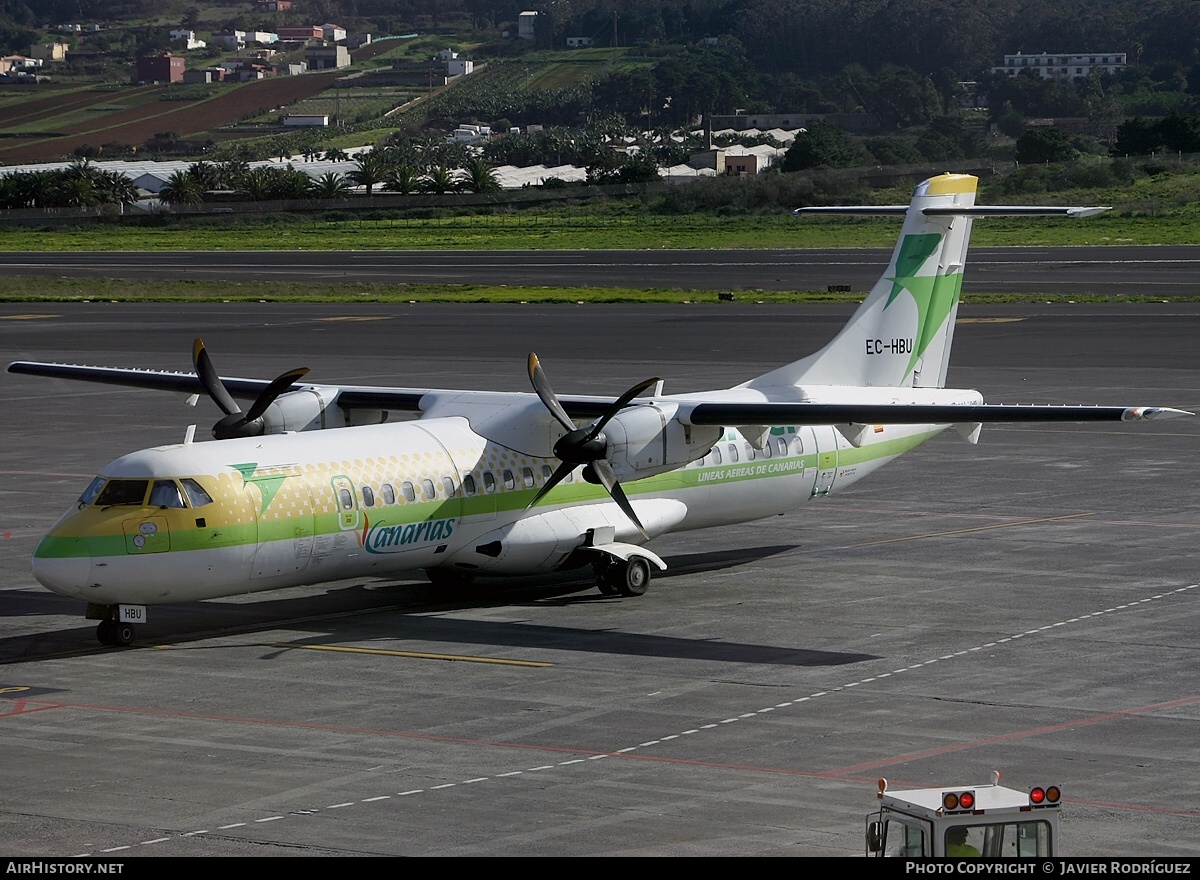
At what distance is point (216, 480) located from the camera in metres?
22.9

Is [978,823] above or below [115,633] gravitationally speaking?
above

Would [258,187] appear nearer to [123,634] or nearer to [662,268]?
[662,268]

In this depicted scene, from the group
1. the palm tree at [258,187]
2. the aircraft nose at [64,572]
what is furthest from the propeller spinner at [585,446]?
the palm tree at [258,187]

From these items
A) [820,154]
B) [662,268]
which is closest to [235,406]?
[662,268]

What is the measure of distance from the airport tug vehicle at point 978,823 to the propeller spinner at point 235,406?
1715cm

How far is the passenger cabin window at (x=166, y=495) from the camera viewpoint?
2244 cm

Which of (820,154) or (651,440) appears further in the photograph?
(820,154)

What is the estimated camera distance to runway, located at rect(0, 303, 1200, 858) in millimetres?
15570

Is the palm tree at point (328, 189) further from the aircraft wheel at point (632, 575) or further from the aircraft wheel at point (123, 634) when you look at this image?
the aircraft wheel at point (123, 634)

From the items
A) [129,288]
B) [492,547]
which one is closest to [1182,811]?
[492,547]

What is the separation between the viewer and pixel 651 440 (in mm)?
25594

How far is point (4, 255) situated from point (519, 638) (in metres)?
109

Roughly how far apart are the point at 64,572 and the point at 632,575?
8776 millimetres

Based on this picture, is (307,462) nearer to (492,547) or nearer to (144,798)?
(492,547)
